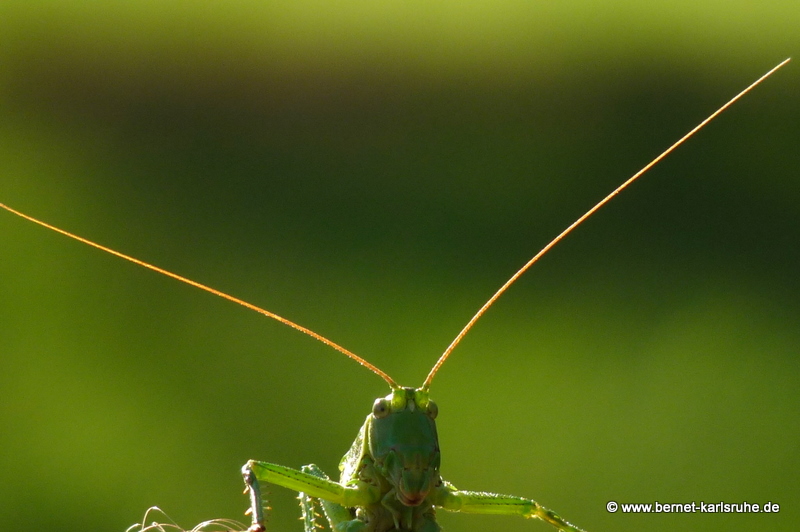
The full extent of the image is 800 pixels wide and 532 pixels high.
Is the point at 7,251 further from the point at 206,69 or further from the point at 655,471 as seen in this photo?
the point at 655,471

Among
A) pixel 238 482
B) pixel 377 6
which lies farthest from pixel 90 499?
pixel 377 6

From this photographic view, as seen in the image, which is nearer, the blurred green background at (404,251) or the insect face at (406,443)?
the insect face at (406,443)

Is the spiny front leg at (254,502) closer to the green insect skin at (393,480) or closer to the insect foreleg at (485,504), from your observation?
the green insect skin at (393,480)

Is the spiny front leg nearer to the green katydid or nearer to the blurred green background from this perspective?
the green katydid

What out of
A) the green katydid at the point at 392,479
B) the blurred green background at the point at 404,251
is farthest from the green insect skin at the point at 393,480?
the blurred green background at the point at 404,251

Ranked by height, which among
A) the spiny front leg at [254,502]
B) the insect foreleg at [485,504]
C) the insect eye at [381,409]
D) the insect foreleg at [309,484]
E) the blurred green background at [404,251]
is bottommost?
the spiny front leg at [254,502]

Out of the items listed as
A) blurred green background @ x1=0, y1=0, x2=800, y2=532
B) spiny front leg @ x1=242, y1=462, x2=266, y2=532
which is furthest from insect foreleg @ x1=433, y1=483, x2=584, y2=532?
blurred green background @ x1=0, y1=0, x2=800, y2=532
